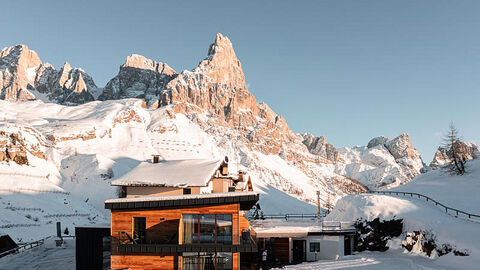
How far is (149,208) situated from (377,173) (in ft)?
652

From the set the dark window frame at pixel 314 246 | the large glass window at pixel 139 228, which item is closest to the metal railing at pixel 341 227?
the dark window frame at pixel 314 246

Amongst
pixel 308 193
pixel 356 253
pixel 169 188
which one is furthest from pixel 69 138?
pixel 356 253

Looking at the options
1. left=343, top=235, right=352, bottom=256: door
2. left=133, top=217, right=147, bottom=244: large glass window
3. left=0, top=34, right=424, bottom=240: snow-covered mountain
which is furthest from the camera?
left=0, top=34, right=424, bottom=240: snow-covered mountain

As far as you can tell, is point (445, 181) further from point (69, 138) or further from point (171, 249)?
point (69, 138)

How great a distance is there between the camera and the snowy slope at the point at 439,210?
85.1 ft

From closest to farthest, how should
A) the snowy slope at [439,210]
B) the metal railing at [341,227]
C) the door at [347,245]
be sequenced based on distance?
1. the snowy slope at [439,210]
2. the metal railing at [341,227]
3. the door at [347,245]

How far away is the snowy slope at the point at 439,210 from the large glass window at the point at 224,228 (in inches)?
673

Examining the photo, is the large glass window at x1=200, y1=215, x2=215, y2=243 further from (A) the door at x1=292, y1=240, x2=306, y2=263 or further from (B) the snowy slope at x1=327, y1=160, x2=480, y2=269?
(B) the snowy slope at x1=327, y1=160, x2=480, y2=269

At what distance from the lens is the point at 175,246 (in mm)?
18797

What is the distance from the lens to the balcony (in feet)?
61.5

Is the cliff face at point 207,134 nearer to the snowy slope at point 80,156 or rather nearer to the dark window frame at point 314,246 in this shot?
the snowy slope at point 80,156

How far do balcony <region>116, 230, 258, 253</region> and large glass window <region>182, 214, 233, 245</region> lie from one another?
30 centimetres

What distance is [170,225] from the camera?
775 inches

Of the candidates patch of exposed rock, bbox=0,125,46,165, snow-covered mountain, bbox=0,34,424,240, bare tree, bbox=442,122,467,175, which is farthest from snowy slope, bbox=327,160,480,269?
patch of exposed rock, bbox=0,125,46,165
